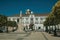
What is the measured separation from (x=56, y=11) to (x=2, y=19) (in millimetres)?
43394

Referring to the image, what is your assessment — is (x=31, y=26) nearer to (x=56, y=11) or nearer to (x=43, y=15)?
(x=43, y=15)

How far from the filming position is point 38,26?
13950 cm

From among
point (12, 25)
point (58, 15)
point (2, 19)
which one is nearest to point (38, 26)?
point (12, 25)

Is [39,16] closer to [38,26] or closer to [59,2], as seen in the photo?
[38,26]

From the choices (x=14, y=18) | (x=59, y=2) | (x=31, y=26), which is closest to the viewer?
(x=59, y=2)

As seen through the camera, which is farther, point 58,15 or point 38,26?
point 38,26

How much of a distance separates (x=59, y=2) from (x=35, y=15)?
4074 inches

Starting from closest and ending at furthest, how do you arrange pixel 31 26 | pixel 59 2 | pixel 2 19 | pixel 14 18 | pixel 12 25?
pixel 59 2 < pixel 2 19 < pixel 12 25 < pixel 31 26 < pixel 14 18

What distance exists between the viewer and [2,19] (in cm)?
8231

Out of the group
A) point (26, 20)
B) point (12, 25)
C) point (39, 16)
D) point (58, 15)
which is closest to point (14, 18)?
point (26, 20)

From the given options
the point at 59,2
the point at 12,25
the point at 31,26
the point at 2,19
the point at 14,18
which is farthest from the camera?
the point at 14,18

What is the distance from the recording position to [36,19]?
143m

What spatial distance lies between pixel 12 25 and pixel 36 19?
103 feet

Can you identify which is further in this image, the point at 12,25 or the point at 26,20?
the point at 26,20
